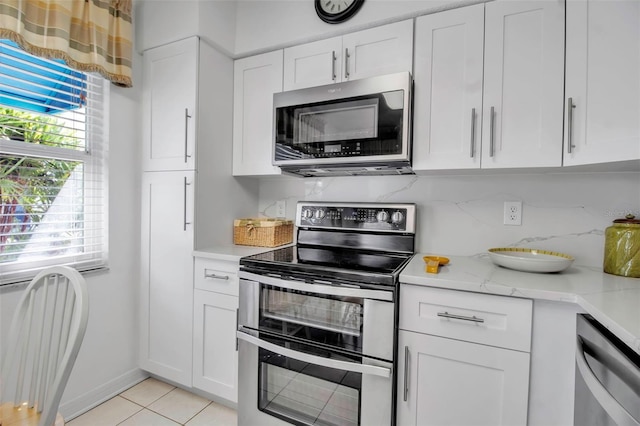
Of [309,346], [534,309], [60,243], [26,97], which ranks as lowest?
[309,346]

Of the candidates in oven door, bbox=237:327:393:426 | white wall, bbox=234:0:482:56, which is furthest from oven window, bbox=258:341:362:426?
white wall, bbox=234:0:482:56

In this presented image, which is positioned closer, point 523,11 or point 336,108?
point 523,11

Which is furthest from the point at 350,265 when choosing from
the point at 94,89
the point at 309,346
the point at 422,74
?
the point at 94,89

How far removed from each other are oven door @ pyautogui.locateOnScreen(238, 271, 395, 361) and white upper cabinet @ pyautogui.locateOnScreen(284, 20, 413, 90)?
3.77 feet

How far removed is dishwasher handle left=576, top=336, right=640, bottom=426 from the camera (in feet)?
2.33

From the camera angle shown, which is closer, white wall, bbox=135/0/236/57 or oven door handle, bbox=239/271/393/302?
oven door handle, bbox=239/271/393/302

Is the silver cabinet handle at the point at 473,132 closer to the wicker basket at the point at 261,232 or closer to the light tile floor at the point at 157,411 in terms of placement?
the wicker basket at the point at 261,232

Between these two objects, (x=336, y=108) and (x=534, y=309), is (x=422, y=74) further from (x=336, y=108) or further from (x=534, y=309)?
(x=534, y=309)

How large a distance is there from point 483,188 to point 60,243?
2.37m

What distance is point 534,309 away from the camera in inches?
44.1

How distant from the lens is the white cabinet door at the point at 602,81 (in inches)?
42.9

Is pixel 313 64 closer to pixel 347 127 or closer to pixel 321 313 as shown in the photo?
pixel 347 127

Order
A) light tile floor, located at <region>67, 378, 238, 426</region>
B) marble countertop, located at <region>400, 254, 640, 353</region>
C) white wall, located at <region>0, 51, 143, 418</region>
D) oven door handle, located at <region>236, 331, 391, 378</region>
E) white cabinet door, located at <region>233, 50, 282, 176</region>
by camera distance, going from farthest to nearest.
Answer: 1. white cabinet door, located at <region>233, 50, 282, 176</region>
2. white wall, located at <region>0, 51, 143, 418</region>
3. light tile floor, located at <region>67, 378, 238, 426</region>
4. oven door handle, located at <region>236, 331, 391, 378</region>
5. marble countertop, located at <region>400, 254, 640, 353</region>

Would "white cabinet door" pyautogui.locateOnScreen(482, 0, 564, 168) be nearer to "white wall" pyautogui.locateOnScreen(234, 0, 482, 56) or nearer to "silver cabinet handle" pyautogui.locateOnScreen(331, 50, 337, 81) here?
"white wall" pyautogui.locateOnScreen(234, 0, 482, 56)
